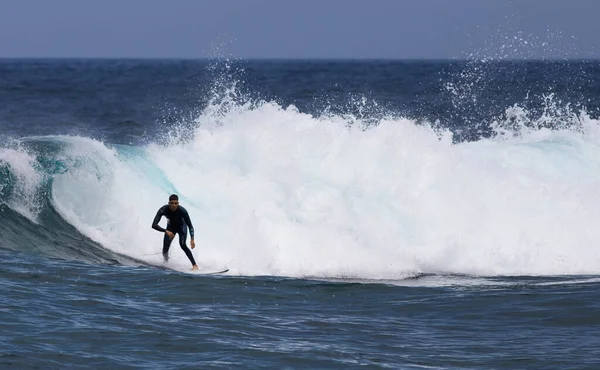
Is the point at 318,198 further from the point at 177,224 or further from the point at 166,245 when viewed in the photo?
the point at 166,245

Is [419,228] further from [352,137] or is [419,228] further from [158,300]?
[158,300]

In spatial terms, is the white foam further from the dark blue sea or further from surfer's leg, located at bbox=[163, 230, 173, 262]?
surfer's leg, located at bbox=[163, 230, 173, 262]

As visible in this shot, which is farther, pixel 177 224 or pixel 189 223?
pixel 177 224

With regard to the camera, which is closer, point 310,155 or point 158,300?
point 158,300

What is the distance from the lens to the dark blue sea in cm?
1125

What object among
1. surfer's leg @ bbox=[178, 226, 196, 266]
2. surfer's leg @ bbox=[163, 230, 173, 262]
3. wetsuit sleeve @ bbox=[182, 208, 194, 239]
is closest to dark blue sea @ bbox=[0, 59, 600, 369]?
surfer's leg @ bbox=[178, 226, 196, 266]

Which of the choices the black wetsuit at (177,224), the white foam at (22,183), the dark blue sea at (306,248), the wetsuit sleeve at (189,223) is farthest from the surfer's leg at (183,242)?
the white foam at (22,183)

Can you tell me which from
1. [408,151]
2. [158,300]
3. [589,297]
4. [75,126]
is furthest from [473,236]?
[75,126]

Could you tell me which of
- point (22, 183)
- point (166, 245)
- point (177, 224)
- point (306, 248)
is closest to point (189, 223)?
point (177, 224)

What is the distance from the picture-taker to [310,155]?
1984 centimetres

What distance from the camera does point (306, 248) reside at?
17.0m

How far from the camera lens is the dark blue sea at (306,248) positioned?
36.9 ft

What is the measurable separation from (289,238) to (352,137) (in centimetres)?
366

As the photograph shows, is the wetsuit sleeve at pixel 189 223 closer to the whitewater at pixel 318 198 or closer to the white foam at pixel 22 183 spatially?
the whitewater at pixel 318 198
